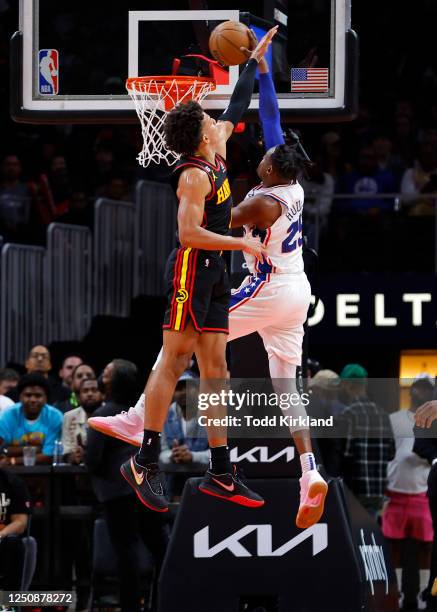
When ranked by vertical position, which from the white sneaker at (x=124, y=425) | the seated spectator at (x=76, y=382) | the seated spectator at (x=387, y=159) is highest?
the seated spectator at (x=387, y=159)

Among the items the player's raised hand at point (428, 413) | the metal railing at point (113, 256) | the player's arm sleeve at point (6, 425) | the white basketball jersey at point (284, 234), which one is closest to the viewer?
the white basketball jersey at point (284, 234)

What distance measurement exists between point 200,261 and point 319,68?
1716 millimetres

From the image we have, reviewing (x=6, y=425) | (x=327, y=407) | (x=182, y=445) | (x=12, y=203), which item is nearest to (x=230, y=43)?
(x=182, y=445)

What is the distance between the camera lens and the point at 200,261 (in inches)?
280

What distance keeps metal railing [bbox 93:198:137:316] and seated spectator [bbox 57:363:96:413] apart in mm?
2584

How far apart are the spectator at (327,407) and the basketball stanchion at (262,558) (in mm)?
2235

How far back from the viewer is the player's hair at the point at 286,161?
750 centimetres

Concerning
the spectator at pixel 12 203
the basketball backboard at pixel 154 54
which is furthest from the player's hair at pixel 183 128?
the spectator at pixel 12 203

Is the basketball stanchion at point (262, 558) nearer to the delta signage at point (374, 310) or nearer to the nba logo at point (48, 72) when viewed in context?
the nba logo at point (48, 72)

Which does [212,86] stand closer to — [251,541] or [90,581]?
[251,541]

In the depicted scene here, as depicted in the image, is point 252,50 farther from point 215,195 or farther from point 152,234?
point 152,234

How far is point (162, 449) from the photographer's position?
Answer: 11773mm

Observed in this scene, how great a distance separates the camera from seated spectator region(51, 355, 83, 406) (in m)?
13.1

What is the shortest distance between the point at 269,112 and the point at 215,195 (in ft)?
2.31
